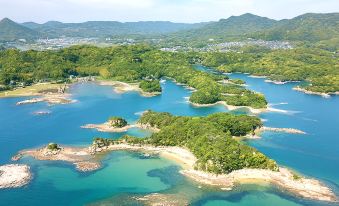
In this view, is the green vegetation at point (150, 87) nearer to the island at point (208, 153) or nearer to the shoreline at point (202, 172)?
the island at point (208, 153)

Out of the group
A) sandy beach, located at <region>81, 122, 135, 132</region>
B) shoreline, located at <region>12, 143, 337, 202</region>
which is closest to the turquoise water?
shoreline, located at <region>12, 143, 337, 202</region>

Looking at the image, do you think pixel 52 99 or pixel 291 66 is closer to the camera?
pixel 52 99

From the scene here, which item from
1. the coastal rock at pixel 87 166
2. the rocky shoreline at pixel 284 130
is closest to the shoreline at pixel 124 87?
the rocky shoreline at pixel 284 130

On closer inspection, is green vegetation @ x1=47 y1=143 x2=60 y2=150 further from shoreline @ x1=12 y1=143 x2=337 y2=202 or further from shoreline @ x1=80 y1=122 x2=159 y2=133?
shoreline @ x1=80 y1=122 x2=159 y2=133

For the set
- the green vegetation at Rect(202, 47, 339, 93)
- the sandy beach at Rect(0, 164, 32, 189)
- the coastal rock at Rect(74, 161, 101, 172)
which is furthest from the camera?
the green vegetation at Rect(202, 47, 339, 93)

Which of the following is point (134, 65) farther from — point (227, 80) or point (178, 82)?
point (227, 80)

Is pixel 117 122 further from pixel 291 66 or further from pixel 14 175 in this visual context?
pixel 291 66

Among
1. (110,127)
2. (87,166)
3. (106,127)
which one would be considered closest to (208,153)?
(87,166)
